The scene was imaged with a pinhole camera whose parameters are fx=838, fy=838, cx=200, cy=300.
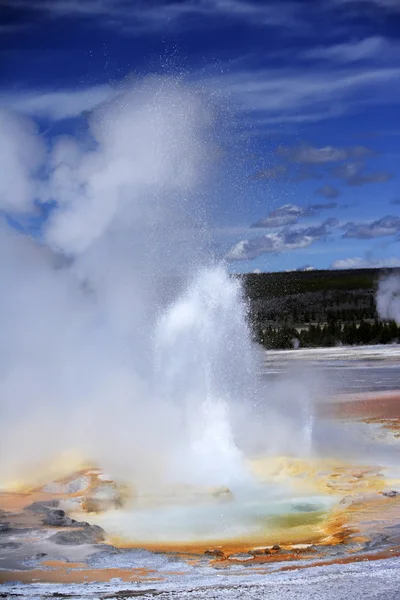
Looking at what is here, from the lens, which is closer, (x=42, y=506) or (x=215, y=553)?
(x=215, y=553)

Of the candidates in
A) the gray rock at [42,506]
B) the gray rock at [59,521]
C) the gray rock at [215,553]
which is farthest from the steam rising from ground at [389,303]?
the gray rock at [215,553]

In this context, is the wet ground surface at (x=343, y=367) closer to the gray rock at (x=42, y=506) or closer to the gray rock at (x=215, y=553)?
the gray rock at (x=42, y=506)

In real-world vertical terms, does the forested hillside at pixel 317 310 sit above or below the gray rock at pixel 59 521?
above

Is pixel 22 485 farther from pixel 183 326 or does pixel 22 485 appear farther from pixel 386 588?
pixel 386 588

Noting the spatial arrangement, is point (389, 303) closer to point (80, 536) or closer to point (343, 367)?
point (343, 367)

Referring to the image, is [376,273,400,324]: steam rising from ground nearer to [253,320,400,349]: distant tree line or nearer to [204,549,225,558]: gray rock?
[253,320,400,349]: distant tree line

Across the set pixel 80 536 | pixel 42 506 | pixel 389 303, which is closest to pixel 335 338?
pixel 389 303

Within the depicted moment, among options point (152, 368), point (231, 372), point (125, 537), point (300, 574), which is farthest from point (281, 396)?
point (300, 574)

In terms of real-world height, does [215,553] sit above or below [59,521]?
below
